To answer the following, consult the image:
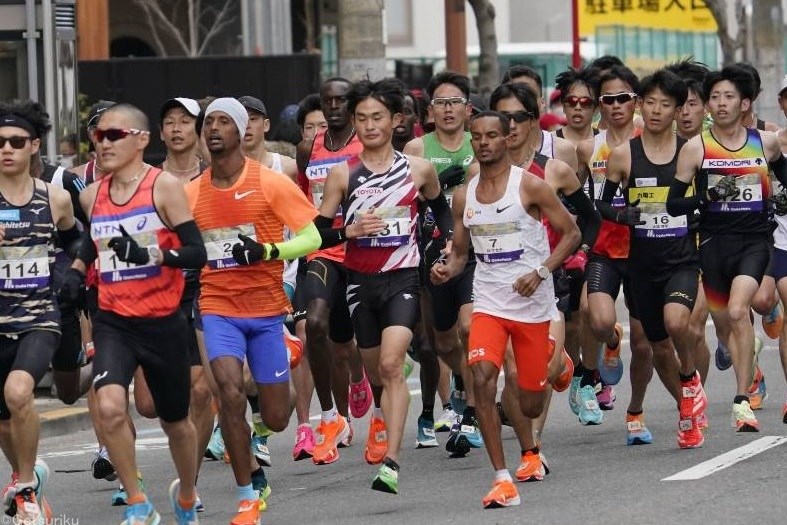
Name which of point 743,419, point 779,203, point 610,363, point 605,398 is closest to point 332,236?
point 743,419

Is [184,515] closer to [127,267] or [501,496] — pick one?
[127,267]

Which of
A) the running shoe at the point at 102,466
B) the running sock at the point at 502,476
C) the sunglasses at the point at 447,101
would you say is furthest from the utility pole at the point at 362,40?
the running sock at the point at 502,476

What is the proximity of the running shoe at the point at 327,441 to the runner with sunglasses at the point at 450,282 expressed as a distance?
0.62 meters

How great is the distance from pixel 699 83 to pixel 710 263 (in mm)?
1570

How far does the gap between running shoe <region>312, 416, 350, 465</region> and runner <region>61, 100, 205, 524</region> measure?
8.97 feet

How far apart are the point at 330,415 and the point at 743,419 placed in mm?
2504

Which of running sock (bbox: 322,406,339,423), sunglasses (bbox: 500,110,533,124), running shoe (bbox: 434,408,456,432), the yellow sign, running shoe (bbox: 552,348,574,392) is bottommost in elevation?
running shoe (bbox: 434,408,456,432)

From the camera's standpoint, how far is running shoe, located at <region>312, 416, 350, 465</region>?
1253 centimetres

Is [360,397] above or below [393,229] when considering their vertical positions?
below

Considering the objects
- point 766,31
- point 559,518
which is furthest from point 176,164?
point 766,31

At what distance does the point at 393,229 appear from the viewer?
38.3ft

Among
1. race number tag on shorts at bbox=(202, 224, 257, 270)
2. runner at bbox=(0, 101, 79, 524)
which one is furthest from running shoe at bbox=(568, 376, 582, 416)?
runner at bbox=(0, 101, 79, 524)

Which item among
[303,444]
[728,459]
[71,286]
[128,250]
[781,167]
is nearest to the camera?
[128,250]

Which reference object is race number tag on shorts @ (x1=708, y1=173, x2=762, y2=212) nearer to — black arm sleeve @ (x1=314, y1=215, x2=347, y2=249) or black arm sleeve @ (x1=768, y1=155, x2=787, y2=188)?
black arm sleeve @ (x1=768, y1=155, x2=787, y2=188)
